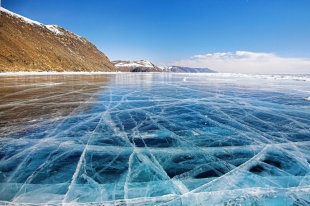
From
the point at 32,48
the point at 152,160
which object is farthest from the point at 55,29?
the point at 152,160

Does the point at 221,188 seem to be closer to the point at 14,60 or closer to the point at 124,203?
the point at 124,203

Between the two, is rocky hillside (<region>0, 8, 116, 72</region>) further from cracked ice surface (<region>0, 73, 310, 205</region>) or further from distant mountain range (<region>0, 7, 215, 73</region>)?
cracked ice surface (<region>0, 73, 310, 205</region>)

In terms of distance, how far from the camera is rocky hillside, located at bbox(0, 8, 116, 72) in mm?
51406

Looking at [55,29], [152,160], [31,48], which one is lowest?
[152,160]

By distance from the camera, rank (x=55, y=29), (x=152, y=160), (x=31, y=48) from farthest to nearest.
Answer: (x=55, y=29)
(x=31, y=48)
(x=152, y=160)

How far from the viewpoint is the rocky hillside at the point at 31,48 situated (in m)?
51.4

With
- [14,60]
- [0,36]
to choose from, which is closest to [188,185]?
[14,60]

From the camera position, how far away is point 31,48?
66812mm

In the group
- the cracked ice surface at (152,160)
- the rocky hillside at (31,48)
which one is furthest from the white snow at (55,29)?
the cracked ice surface at (152,160)

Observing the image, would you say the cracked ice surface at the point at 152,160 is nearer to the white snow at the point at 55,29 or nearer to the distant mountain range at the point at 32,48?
the distant mountain range at the point at 32,48

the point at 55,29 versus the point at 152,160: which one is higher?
the point at 55,29

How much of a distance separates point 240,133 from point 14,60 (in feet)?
191

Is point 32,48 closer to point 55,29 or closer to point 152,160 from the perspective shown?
point 55,29

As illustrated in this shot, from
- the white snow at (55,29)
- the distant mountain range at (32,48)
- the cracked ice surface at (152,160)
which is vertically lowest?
the cracked ice surface at (152,160)
